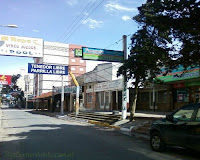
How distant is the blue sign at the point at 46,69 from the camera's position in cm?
2587

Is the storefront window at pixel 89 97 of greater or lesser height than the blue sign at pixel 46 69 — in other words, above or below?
below

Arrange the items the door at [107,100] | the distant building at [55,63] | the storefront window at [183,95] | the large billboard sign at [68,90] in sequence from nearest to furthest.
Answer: the storefront window at [183,95], the door at [107,100], the large billboard sign at [68,90], the distant building at [55,63]

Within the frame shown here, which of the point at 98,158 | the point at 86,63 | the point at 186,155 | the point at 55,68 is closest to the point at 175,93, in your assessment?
the point at 55,68

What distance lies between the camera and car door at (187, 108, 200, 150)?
6625mm

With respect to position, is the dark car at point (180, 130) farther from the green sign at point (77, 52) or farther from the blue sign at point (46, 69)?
the blue sign at point (46, 69)

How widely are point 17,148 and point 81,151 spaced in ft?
8.52

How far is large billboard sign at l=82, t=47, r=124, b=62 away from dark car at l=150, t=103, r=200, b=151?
1097 cm

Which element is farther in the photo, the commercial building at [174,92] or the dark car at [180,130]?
the commercial building at [174,92]

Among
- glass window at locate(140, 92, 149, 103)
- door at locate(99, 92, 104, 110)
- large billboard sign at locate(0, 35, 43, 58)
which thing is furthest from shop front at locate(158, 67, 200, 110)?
door at locate(99, 92, 104, 110)

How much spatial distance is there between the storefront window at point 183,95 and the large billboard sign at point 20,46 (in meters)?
13.0

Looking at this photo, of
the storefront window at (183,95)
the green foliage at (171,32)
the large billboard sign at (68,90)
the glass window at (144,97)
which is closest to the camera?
the green foliage at (171,32)

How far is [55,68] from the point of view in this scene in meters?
28.3

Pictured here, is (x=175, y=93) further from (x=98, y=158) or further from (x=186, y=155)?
(x=98, y=158)

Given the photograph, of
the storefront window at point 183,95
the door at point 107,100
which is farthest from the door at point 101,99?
the storefront window at point 183,95
